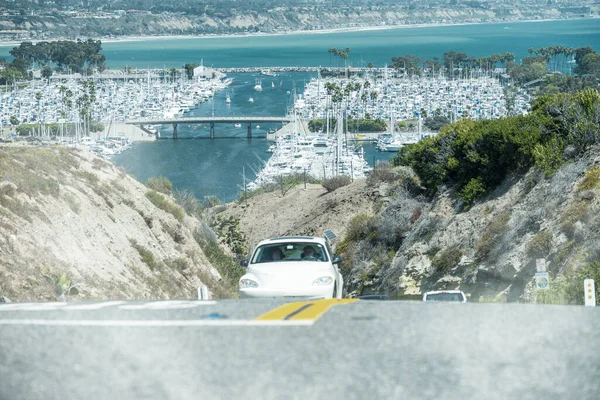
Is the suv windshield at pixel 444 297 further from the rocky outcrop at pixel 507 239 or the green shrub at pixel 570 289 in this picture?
the rocky outcrop at pixel 507 239

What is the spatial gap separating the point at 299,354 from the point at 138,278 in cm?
1870

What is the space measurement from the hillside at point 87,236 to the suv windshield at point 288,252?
14.4 feet

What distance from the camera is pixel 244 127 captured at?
14750cm

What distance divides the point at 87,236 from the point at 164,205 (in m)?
11.4

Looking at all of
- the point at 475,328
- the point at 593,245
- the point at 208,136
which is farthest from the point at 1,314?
the point at 208,136

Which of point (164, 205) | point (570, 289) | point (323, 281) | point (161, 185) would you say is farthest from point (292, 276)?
point (161, 185)

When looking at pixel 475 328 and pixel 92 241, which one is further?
pixel 92 241

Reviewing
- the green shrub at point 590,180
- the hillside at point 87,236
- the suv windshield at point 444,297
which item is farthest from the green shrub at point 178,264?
the green shrub at point 590,180

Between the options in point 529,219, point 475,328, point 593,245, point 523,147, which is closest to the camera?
point 475,328

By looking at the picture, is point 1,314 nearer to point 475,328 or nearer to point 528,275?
point 475,328

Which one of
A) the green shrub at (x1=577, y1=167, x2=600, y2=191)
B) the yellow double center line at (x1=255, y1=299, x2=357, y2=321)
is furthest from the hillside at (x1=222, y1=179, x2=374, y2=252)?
the yellow double center line at (x1=255, y1=299, x2=357, y2=321)

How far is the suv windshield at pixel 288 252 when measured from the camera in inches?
631

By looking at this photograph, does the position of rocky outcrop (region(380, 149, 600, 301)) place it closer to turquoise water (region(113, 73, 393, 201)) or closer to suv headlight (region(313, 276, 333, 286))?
suv headlight (region(313, 276, 333, 286))

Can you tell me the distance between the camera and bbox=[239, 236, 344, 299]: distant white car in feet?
48.4
